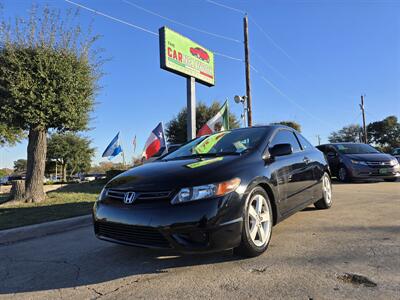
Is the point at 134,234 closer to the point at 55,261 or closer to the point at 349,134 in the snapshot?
the point at 55,261

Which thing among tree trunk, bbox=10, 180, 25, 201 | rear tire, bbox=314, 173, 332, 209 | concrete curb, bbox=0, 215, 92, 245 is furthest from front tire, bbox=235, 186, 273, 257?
tree trunk, bbox=10, 180, 25, 201

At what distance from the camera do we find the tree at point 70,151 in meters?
50.2

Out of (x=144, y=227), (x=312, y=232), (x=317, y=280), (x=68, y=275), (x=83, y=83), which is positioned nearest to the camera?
(x=317, y=280)

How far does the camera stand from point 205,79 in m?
15.5

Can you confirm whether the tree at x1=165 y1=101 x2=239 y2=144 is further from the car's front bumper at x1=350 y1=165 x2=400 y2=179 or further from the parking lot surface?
the parking lot surface

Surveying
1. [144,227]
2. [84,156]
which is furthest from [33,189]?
[84,156]

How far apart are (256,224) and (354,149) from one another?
10300mm

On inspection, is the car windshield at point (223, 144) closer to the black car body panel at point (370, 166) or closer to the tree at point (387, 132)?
the black car body panel at point (370, 166)

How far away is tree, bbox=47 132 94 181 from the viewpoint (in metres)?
50.2

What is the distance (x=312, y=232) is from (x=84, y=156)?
5260cm

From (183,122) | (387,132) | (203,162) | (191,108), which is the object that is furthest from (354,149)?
(387,132)

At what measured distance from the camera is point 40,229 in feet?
20.4

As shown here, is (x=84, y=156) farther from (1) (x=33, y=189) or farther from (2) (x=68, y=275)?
(2) (x=68, y=275)

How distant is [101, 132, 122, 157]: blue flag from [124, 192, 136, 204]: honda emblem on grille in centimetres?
1655
